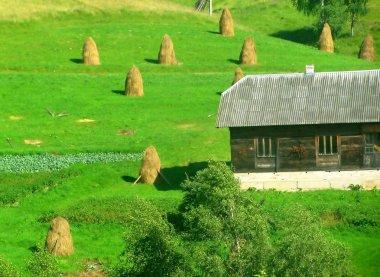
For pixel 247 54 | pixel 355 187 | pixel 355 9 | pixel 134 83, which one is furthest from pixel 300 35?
pixel 355 187

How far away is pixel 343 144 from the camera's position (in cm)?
5806

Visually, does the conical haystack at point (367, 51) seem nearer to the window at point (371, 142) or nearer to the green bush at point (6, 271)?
the window at point (371, 142)

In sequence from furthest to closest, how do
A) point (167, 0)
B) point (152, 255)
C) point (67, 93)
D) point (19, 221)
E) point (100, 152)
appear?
point (167, 0) → point (67, 93) → point (100, 152) → point (19, 221) → point (152, 255)

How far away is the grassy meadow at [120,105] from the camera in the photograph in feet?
169

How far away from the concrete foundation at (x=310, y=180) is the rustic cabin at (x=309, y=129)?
1.41 ft

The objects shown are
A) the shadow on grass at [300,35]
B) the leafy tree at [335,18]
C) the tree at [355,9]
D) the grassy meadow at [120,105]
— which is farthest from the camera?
the shadow on grass at [300,35]

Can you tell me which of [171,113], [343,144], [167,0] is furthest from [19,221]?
[167,0]

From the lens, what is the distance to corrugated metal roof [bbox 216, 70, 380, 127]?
57.9m

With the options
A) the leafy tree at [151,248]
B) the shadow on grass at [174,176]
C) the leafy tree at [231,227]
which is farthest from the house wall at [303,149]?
the leafy tree at [151,248]

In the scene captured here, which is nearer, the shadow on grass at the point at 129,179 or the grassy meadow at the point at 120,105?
the grassy meadow at the point at 120,105

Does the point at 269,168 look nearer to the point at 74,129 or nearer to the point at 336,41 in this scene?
the point at 74,129

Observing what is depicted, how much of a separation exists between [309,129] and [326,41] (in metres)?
40.5

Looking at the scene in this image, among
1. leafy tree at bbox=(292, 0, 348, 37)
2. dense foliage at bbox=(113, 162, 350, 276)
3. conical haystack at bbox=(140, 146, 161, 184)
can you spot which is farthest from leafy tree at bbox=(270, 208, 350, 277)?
leafy tree at bbox=(292, 0, 348, 37)

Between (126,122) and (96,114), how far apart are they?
118 inches
